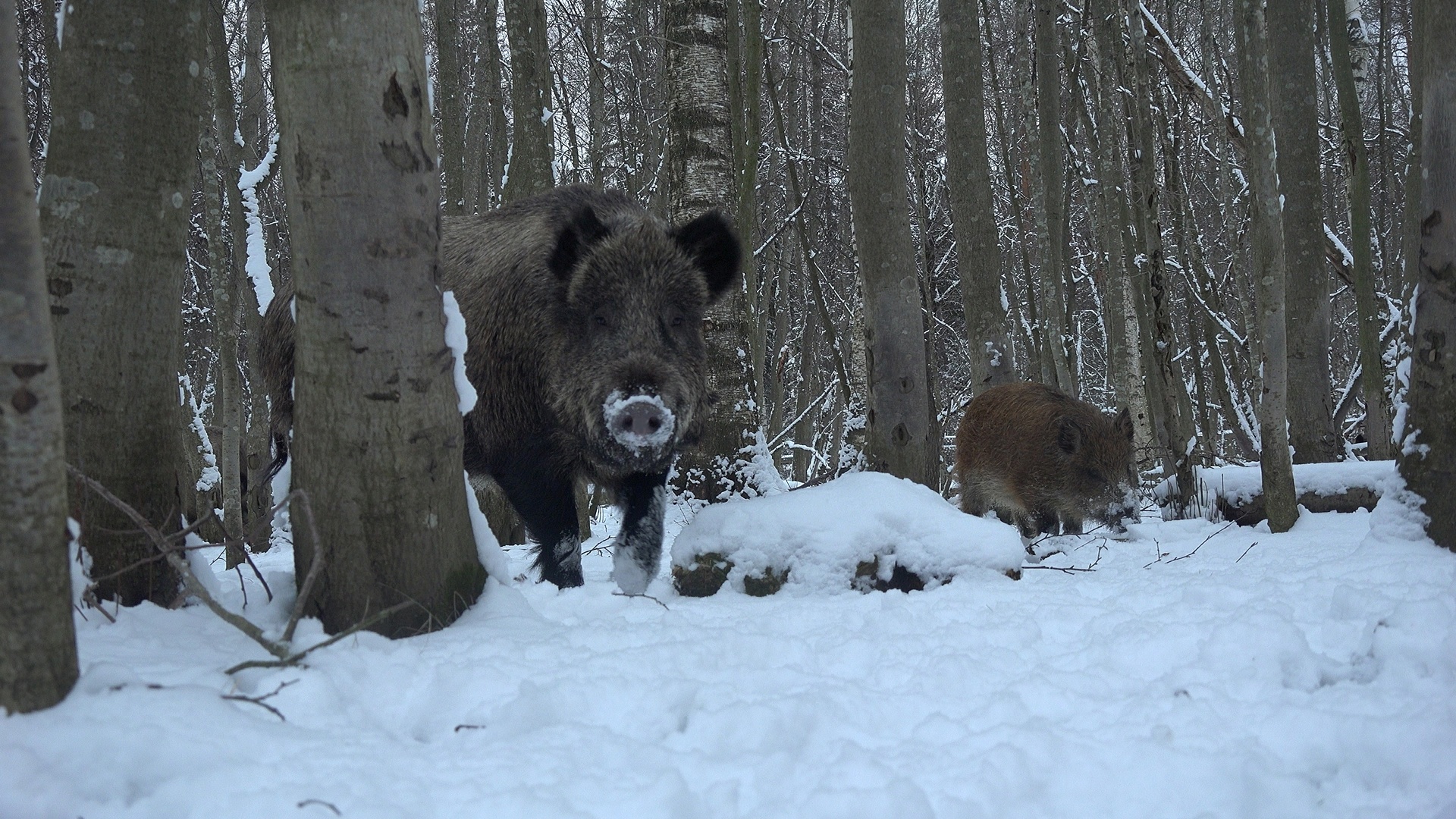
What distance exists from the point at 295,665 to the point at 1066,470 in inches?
247

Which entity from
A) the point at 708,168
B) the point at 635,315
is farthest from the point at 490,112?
the point at 635,315

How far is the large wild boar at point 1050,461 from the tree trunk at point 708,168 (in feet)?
9.47

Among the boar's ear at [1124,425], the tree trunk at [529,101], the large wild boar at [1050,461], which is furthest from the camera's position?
the tree trunk at [529,101]

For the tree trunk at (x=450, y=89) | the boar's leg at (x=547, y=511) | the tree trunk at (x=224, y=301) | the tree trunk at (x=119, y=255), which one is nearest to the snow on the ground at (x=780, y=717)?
the tree trunk at (x=119, y=255)

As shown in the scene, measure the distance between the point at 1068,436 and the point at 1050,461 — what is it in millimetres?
235

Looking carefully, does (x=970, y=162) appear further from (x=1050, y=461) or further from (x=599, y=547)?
(x=599, y=547)

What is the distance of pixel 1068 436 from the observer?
742 centimetres

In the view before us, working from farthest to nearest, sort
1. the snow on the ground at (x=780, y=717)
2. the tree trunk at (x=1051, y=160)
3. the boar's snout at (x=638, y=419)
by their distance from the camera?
1. the tree trunk at (x=1051, y=160)
2. the boar's snout at (x=638, y=419)
3. the snow on the ground at (x=780, y=717)

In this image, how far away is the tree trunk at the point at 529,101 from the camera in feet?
27.8

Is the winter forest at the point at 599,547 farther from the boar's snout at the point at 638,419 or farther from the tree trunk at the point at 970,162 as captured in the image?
the tree trunk at the point at 970,162

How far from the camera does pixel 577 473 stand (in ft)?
16.7

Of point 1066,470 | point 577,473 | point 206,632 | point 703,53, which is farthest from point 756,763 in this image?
point 1066,470

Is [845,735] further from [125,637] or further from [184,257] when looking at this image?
[184,257]

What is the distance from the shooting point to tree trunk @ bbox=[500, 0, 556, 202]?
848 centimetres
